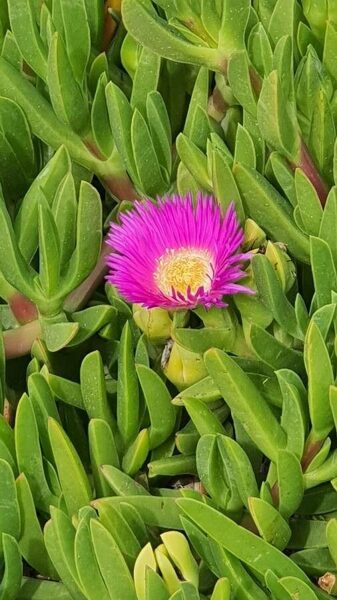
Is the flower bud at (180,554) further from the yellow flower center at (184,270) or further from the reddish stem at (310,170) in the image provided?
the reddish stem at (310,170)

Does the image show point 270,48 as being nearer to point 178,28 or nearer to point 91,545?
point 178,28

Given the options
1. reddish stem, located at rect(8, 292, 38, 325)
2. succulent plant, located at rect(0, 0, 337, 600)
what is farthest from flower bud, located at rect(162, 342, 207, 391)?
reddish stem, located at rect(8, 292, 38, 325)

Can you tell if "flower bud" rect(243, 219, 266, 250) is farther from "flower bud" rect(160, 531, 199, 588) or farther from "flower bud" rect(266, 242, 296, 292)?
"flower bud" rect(160, 531, 199, 588)

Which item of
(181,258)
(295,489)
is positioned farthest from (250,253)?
(295,489)

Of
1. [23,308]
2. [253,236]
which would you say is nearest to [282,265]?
[253,236]

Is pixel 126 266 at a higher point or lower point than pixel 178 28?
lower

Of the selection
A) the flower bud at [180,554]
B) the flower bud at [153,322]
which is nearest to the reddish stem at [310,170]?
the flower bud at [153,322]

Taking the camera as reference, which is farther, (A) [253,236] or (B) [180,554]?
(A) [253,236]

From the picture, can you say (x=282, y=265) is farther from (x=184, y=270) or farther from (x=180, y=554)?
(x=180, y=554)
